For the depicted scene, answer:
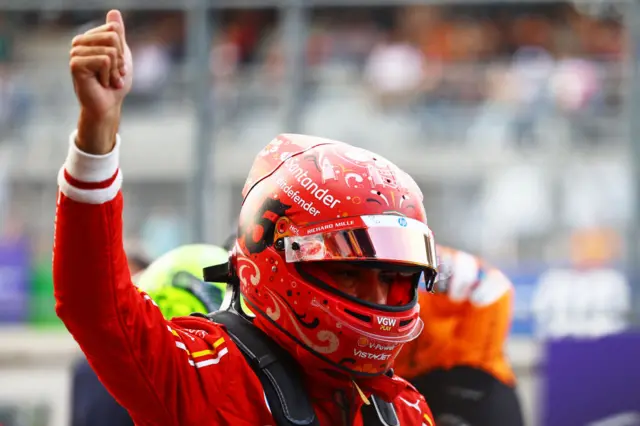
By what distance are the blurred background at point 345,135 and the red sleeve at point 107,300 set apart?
22.8 feet

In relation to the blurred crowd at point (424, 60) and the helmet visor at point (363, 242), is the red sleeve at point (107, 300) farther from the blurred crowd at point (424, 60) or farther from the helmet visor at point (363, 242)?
the blurred crowd at point (424, 60)

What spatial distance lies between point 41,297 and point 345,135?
135 inches

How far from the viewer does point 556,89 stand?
489 inches

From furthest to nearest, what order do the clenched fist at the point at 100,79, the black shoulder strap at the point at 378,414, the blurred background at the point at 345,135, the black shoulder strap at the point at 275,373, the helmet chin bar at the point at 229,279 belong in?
the blurred background at the point at 345,135 < the helmet chin bar at the point at 229,279 < the black shoulder strap at the point at 378,414 < the black shoulder strap at the point at 275,373 < the clenched fist at the point at 100,79

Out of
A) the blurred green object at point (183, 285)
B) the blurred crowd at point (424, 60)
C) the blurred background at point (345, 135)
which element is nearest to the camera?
the blurred green object at point (183, 285)

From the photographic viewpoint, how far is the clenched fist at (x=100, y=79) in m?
2.09

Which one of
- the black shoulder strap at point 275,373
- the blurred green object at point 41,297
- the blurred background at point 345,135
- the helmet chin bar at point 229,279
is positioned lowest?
the blurred green object at point 41,297

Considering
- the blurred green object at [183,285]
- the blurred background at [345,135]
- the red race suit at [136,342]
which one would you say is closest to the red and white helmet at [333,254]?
the red race suit at [136,342]

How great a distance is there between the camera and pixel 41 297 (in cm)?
1148

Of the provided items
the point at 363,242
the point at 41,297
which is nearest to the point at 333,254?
the point at 363,242

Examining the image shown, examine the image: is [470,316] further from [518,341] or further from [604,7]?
[604,7]

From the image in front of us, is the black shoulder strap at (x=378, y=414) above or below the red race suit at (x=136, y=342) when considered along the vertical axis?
below

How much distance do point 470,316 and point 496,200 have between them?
7790mm

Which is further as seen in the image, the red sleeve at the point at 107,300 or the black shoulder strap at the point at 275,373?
the black shoulder strap at the point at 275,373
